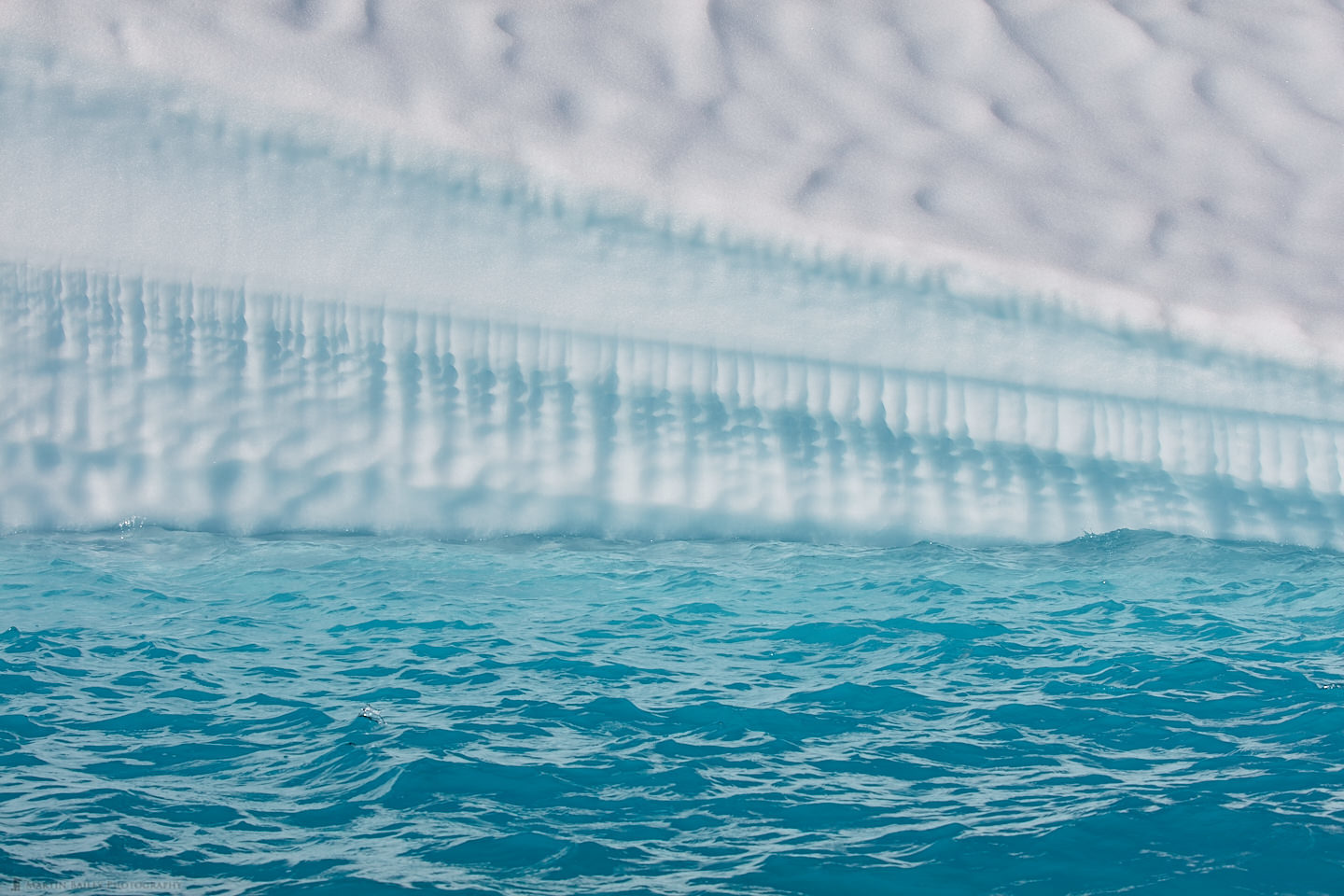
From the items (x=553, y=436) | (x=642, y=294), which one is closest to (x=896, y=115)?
(x=642, y=294)

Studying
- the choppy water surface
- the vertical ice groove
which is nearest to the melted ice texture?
the vertical ice groove

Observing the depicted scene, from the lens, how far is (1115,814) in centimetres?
259

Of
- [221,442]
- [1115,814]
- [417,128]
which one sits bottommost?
[1115,814]

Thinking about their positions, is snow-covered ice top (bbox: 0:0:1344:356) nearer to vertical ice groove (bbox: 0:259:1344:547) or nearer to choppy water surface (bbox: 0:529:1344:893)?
vertical ice groove (bbox: 0:259:1344:547)

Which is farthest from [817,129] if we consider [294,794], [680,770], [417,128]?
[294,794]

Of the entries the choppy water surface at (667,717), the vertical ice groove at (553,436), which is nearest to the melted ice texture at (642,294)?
the vertical ice groove at (553,436)

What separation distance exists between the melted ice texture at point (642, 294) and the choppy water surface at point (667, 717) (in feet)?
0.88

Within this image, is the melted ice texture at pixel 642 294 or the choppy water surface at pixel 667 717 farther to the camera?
the melted ice texture at pixel 642 294

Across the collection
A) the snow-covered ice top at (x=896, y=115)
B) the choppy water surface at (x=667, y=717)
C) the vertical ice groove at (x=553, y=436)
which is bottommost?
the choppy water surface at (x=667, y=717)

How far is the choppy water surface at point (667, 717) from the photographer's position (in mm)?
2420

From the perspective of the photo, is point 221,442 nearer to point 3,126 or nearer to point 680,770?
point 3,126

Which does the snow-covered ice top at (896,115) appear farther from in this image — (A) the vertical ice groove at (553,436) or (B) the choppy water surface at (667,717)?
(B) the choppy water surface at (667,717)

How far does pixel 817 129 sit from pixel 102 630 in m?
3.07

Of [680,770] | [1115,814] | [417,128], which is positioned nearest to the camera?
[1115,814]
